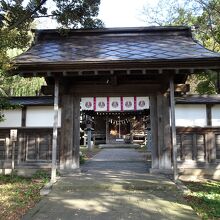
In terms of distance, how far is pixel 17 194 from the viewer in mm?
7645

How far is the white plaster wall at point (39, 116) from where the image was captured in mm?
10477

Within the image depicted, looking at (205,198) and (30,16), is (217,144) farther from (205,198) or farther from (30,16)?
(30,16)

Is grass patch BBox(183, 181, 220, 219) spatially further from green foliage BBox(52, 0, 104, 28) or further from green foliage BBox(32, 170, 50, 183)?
green foliage BBox(52, 0, 104, 28)

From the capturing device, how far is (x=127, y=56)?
8.76m

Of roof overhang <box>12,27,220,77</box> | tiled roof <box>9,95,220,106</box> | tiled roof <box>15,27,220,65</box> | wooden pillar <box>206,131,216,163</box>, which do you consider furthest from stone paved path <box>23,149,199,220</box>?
tiled roof <box>15,27,220,65</box>

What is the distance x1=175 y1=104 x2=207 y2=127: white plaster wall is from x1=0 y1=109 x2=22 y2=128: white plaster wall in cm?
553

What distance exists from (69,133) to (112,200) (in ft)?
12.1

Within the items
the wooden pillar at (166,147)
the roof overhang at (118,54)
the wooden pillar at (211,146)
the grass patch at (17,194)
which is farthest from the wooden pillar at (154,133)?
the grass patch at (17,194)

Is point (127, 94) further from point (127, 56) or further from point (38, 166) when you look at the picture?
point (38, 166)

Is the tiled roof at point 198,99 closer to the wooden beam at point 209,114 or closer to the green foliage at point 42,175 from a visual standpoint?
the wooden beam at point 209,114

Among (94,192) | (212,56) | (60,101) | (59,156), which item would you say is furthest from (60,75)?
(212,56)

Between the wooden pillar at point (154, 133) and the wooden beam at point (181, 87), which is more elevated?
the wooden beam at point (181, 87)

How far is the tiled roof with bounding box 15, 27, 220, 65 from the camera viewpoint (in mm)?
8547

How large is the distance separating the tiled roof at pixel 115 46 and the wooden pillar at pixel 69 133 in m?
1.75
